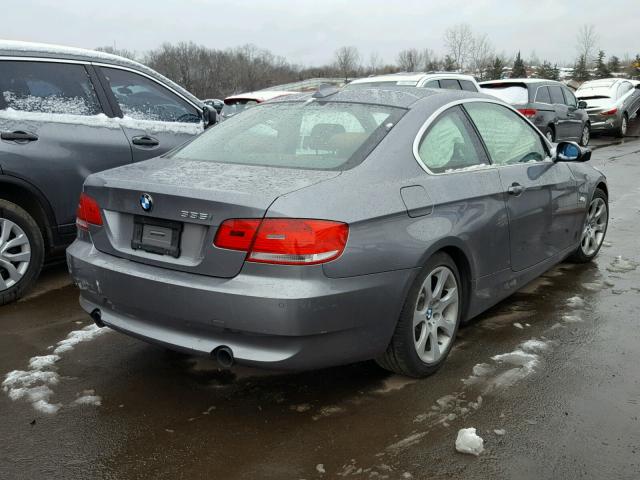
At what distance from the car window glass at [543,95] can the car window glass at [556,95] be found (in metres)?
0.17

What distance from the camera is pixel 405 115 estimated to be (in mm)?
3432

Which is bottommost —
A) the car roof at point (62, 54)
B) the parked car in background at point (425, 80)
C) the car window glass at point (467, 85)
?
the car window glass at point (467, 85)

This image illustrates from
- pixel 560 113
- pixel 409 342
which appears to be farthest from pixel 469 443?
pixel 560 113

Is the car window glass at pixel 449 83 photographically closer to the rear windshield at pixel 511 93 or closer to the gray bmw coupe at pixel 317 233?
the rear windshield at pixel 511 93

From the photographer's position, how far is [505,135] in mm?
4215

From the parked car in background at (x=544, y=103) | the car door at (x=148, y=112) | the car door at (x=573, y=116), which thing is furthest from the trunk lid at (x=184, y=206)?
the car door at (x=573, y=116)

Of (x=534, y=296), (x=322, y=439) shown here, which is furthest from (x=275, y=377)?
(x=534, y=296)

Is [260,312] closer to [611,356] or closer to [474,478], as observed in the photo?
[474,478]

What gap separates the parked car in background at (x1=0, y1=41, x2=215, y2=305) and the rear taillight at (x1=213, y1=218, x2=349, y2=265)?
101 inches

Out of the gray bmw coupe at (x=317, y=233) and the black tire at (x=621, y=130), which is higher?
the gray bmw coupe at (x=317, y=233)

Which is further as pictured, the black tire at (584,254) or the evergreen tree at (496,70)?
the evergreen tree at (496,70)

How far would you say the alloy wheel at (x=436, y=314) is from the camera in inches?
127

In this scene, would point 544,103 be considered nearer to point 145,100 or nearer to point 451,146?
point 145,100

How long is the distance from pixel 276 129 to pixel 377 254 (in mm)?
1151
